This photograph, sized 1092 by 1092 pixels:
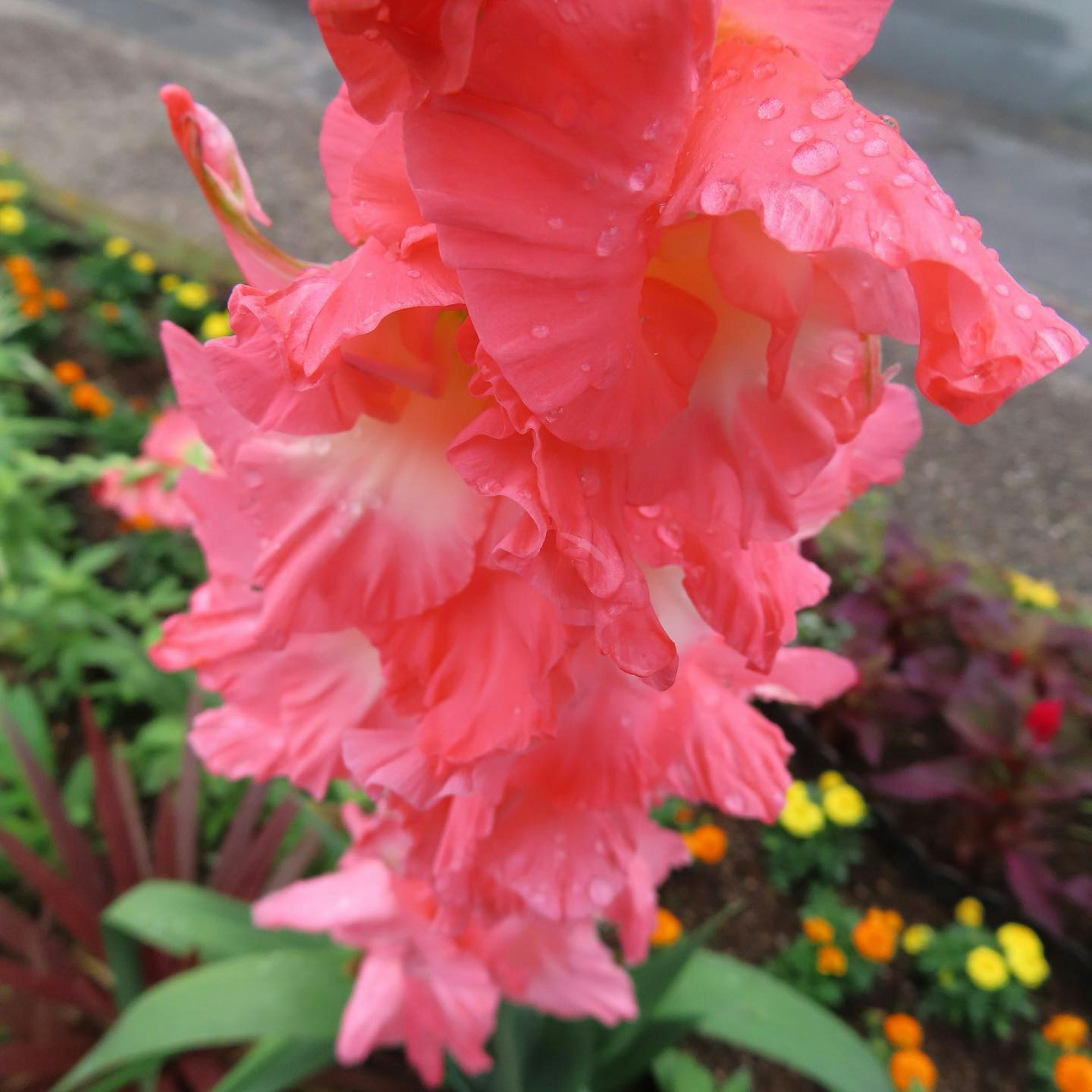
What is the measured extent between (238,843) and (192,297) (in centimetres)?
135

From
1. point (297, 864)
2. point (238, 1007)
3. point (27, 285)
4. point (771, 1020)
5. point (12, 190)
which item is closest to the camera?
point (238, 1007)

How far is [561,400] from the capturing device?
11.4 inches

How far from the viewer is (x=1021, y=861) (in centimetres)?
135

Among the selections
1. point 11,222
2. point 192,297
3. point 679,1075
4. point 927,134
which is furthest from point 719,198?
point 927,134

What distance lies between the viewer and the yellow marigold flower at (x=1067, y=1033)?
4.07 feet

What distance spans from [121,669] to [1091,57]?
16.1ft

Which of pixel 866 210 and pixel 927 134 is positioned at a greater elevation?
pixel 866 210

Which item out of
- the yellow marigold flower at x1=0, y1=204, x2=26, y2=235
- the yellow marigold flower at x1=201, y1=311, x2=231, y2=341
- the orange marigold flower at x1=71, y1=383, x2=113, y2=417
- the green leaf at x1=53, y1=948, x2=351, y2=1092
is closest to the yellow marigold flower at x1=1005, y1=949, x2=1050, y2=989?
the green leaf at x1=53, y1=948, x2=351, y2=1092

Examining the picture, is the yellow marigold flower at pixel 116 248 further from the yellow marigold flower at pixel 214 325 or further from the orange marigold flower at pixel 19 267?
the yellow marigold flower at pixel 214 325

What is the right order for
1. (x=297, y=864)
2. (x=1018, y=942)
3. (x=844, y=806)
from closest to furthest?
(x=297, y=864)
(x=1018, y=942)
(x=844, y=806)

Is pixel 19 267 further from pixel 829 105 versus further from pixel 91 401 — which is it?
pixel 829 105

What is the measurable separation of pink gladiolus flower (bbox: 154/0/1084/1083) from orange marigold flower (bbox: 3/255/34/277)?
6.34 feet

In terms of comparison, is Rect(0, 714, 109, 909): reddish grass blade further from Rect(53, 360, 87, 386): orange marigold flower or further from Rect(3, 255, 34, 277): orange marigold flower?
Rect(3, 255, 34, 277): orange marigold flower

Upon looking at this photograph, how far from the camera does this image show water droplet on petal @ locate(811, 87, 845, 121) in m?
0.28
